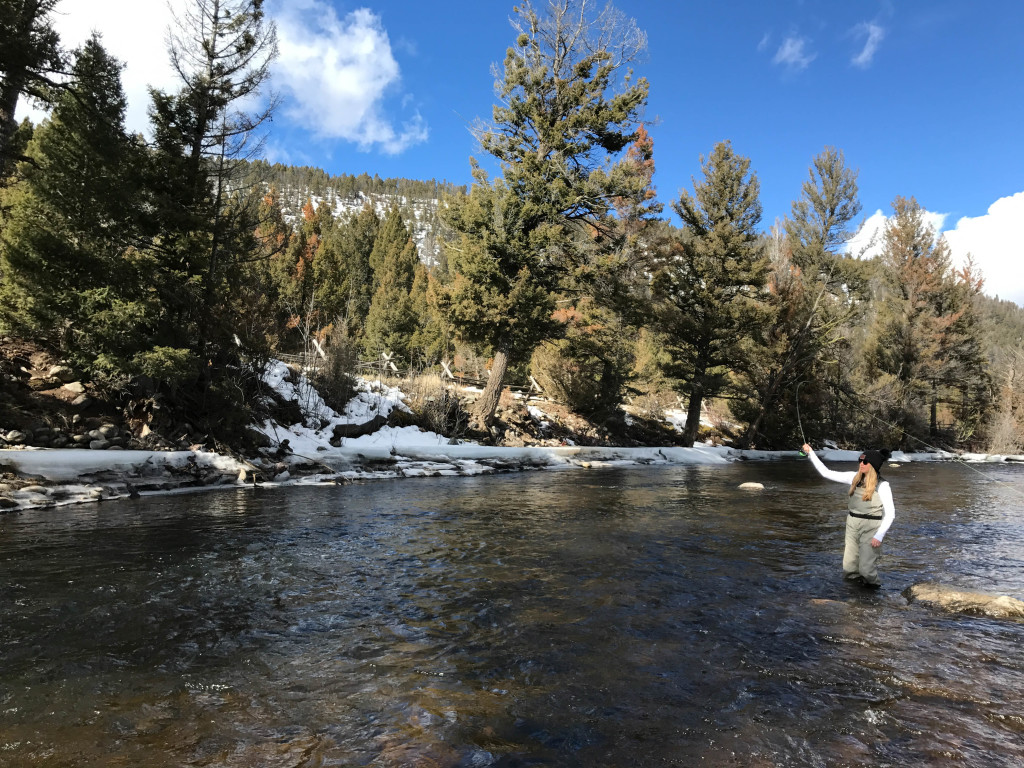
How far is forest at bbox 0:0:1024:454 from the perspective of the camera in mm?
10977

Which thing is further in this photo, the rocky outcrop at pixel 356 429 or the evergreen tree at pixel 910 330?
the evergreen tree at pixel 910 330

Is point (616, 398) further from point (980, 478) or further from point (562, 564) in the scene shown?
point (562, 564)

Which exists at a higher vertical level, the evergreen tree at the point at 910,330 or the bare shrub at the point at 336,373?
the evergreen tree at the point at 910,330

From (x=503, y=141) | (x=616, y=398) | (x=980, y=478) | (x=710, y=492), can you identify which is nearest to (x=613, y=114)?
(x=503, y=141)

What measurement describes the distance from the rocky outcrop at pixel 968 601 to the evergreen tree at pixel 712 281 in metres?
20.1

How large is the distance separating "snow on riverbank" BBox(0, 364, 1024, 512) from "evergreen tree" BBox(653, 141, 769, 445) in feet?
13.9

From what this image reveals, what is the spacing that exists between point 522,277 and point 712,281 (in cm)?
1142

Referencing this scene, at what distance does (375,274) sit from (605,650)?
56666mm

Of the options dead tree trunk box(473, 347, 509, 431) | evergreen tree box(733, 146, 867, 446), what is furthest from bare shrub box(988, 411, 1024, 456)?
dead tree trunk box(473, 347, 509, 431)

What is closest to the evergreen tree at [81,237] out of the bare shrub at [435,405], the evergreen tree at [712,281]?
the bare shrub at [435,405]

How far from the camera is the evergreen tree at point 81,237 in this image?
10469mm

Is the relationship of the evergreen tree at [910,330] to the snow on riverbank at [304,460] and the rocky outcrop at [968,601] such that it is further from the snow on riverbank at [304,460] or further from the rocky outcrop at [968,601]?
the rocky outcrop at [968,601]

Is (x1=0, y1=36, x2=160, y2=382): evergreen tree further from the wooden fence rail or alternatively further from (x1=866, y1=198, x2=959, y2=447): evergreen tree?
(x1=866, y1=198, x2=959, y2=447): evergreen tree

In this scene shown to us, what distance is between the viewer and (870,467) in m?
6.34
